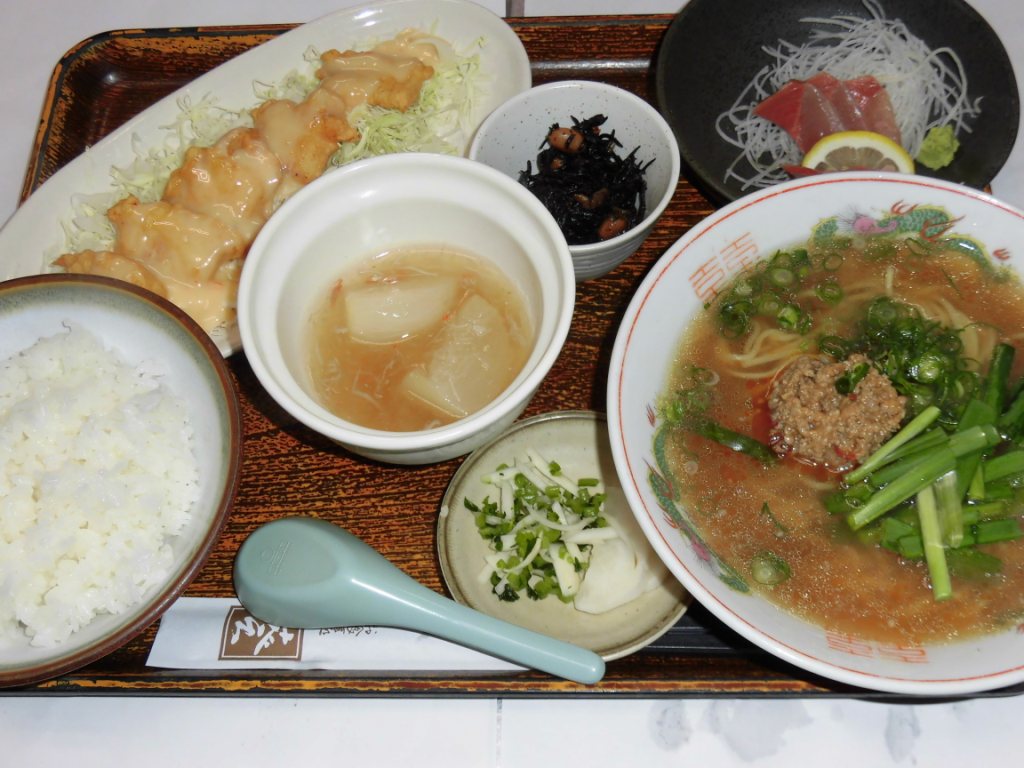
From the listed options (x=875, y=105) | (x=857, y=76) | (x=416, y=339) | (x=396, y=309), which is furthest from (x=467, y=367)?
(x=857, y=76)

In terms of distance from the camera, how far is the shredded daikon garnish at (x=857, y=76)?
3.03 m

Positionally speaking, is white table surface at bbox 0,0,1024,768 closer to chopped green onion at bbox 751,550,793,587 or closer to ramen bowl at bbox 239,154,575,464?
chopped green onion at bbox 751,550,793,587

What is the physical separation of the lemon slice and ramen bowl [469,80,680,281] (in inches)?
24.2

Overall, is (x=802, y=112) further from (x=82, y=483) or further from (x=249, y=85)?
(x=82, y=483)

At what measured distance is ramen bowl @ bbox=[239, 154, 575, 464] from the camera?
1.90 meters

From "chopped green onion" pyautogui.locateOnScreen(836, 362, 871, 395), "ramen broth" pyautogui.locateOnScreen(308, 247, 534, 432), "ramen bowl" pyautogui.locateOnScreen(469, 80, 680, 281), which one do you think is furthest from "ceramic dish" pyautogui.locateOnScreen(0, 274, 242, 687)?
"chopped green onion" pyautogui.locateOnScreen(836, 362, 871, 395)

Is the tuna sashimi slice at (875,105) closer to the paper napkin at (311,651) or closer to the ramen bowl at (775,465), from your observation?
the ramen bowl at (775,465)

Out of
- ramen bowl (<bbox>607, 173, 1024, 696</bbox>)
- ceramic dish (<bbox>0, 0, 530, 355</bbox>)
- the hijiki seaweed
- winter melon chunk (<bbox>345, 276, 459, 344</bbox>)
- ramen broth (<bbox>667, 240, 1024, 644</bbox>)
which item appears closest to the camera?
ramen bowl (<bbox>607, 173, 1024, 696</bbox>)

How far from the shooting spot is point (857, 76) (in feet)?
10.5

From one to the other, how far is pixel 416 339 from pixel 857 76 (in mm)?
2283

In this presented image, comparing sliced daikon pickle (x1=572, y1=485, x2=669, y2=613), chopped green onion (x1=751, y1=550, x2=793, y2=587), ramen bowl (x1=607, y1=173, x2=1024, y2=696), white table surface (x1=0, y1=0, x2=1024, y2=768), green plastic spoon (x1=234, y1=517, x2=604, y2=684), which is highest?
ramen bowl (x1=607, y1=173, x2=1024, y2=696)

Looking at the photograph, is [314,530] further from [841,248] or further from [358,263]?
[841,248]

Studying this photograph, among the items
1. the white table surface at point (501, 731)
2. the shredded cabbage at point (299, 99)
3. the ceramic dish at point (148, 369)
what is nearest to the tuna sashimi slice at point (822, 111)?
the shredded cabbage at point (299, 99)

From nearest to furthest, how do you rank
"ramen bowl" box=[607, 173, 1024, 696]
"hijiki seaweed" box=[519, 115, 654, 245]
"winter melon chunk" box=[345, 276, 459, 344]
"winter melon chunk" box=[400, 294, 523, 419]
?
"ramen bowl" box=[607, 173, 1024, 696] < "winter melon chunk" box=[400, 294, 523, 419] < "winter melon chunk" box=[345, 276, 459, 344] < "hijiki seaweed" box=[519, 115, 654, 245]
